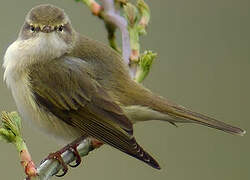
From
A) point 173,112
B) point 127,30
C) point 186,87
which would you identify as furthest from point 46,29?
point 186,87

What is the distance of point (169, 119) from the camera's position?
4.70 metres

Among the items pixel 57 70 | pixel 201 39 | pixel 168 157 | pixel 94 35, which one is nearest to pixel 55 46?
pixel 57 70

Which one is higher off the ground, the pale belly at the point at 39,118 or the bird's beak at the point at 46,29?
the bird's beak at the point at 46,29

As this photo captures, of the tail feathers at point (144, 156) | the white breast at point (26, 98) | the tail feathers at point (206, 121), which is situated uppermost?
the tail feathers at point (206, 121)

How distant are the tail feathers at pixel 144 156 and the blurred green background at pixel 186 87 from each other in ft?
6.34

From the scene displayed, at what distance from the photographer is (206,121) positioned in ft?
15.1

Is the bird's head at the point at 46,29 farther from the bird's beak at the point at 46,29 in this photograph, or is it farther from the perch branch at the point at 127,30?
the perch branch at the point at 127,30

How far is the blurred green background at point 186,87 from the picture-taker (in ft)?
21.5

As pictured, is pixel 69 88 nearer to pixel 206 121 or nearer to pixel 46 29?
pixel 46 29

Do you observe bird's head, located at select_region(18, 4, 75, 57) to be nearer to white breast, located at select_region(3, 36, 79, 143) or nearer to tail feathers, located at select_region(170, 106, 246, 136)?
white breast, located at select_region(3, 36, 79, 143)

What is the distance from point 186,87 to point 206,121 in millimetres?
2686

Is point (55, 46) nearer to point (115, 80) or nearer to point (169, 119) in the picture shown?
point (115, 80)

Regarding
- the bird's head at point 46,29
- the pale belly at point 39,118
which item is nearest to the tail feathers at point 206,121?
the pale belly at point 39,118

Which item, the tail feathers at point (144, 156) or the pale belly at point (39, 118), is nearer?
the tail feathers at point (144, 156)
